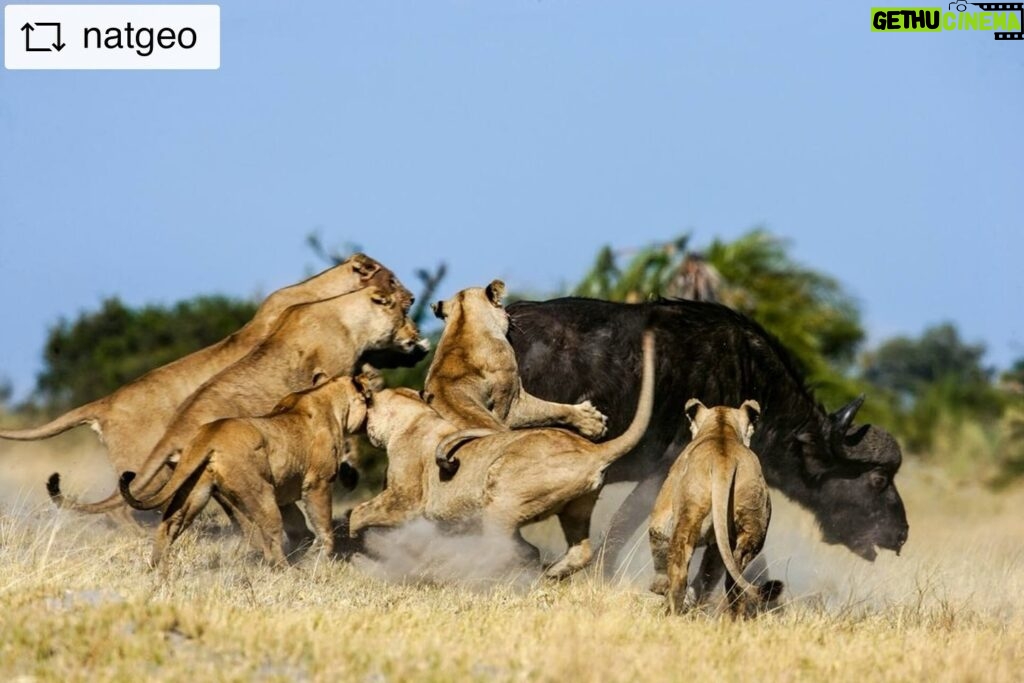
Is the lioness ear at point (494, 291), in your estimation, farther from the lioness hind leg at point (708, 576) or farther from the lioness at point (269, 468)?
the lioness hind leg at point (708, 576)

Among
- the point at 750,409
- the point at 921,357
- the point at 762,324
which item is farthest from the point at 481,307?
the point at 921,357

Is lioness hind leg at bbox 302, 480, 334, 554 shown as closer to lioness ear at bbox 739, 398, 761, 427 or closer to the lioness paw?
the lioness paw

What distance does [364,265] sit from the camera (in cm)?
1443

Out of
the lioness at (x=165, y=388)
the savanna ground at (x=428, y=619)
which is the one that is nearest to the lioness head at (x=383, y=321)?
the lioness at (x=165, y=388)

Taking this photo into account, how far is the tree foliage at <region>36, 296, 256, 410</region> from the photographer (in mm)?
34656

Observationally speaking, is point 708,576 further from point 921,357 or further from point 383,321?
point 921,357

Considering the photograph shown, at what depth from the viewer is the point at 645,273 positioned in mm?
24391

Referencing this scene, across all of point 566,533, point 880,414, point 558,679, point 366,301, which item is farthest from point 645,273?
point 558,679

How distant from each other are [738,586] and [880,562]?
5.36 meters

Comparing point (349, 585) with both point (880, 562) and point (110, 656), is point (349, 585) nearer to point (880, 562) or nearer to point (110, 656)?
A: point (110, 656)

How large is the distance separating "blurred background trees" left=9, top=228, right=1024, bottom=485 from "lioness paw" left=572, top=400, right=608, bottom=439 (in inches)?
96.8

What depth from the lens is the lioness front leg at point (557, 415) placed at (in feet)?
43.5

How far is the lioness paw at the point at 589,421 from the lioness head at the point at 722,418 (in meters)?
1.61

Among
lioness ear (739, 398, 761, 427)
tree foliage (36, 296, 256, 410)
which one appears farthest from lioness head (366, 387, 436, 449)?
tree foliage (36, 296, 256, 410)
